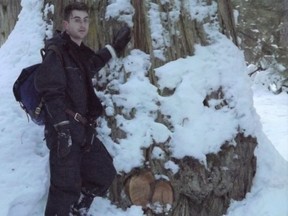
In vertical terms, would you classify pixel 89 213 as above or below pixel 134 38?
below

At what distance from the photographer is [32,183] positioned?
3.73 metres

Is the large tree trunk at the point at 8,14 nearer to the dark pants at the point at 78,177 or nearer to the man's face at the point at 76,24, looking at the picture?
the man's face at the point at 76,24

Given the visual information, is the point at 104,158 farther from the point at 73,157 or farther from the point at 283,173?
the point at 283,173

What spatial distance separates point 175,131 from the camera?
3.87 m

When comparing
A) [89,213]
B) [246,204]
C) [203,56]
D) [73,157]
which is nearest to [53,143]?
[73,157]

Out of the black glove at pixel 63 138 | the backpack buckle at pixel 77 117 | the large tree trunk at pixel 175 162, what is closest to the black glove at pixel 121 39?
the large tree trunk at pixel 175 162

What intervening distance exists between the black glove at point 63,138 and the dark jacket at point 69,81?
1.8 inches

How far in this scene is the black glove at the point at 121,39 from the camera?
394 centimetres

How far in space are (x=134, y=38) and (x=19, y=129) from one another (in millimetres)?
1459

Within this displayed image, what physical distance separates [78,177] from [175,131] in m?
0.99

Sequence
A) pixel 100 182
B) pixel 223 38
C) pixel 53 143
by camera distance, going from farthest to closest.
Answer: pixel 223 38, pixel 100 182, pixel 53 143

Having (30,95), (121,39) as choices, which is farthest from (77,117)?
(121,39)

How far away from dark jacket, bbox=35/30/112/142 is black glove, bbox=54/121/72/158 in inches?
1.8

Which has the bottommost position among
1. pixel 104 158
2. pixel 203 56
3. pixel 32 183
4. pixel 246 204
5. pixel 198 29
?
pixel 246 204
